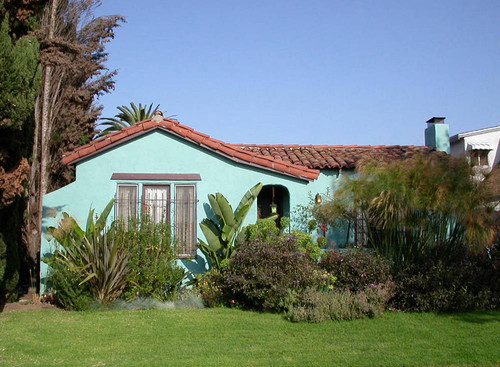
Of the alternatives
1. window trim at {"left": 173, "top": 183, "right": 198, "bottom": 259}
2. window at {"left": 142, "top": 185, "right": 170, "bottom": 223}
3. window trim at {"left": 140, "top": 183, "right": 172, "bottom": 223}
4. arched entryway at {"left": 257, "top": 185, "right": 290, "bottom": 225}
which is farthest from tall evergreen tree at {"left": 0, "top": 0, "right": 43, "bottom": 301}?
arched entryway at {"left": 257, "top": 185, "right": 290, "bottom": 225}

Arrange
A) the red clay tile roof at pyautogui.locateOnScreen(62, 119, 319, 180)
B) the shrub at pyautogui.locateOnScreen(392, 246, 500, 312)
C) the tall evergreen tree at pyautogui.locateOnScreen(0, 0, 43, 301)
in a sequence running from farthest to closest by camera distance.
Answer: the red clay tile roof at pyautogui.locateOnScreen(62, 119, 319, 180) → the shrub at pyautogui.locateOnScreen(392, 246, 500, 312) → the tall evergreen tree at pyautogui.locateOnScreen(0, 0, 43, 301)

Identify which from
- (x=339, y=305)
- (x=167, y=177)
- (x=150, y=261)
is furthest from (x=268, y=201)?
(x=339, y=305)

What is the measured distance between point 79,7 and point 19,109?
7.25 meters

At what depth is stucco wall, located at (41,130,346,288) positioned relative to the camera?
12.2m

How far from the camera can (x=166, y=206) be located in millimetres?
12461

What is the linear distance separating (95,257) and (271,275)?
12.2ft

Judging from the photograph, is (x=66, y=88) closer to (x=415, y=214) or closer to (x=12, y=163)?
(x=12, y=163)

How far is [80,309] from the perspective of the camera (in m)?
10.5

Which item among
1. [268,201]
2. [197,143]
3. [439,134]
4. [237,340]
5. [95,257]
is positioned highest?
[439,134]

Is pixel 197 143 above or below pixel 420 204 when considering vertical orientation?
above

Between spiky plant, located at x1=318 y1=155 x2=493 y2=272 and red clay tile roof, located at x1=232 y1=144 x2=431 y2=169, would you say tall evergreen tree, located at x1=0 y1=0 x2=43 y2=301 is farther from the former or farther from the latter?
red clay tile roof, located at x1=232 y1=144 x2=431 y2=169

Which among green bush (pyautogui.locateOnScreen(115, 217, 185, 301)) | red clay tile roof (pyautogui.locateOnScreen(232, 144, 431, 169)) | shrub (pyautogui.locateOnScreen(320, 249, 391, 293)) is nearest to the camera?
shrub (pyautogui.locateOnScreen(320, 249, 391, 293))

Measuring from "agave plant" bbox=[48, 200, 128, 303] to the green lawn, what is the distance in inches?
26.4

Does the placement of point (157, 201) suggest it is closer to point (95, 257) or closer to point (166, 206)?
point (166, 206)
